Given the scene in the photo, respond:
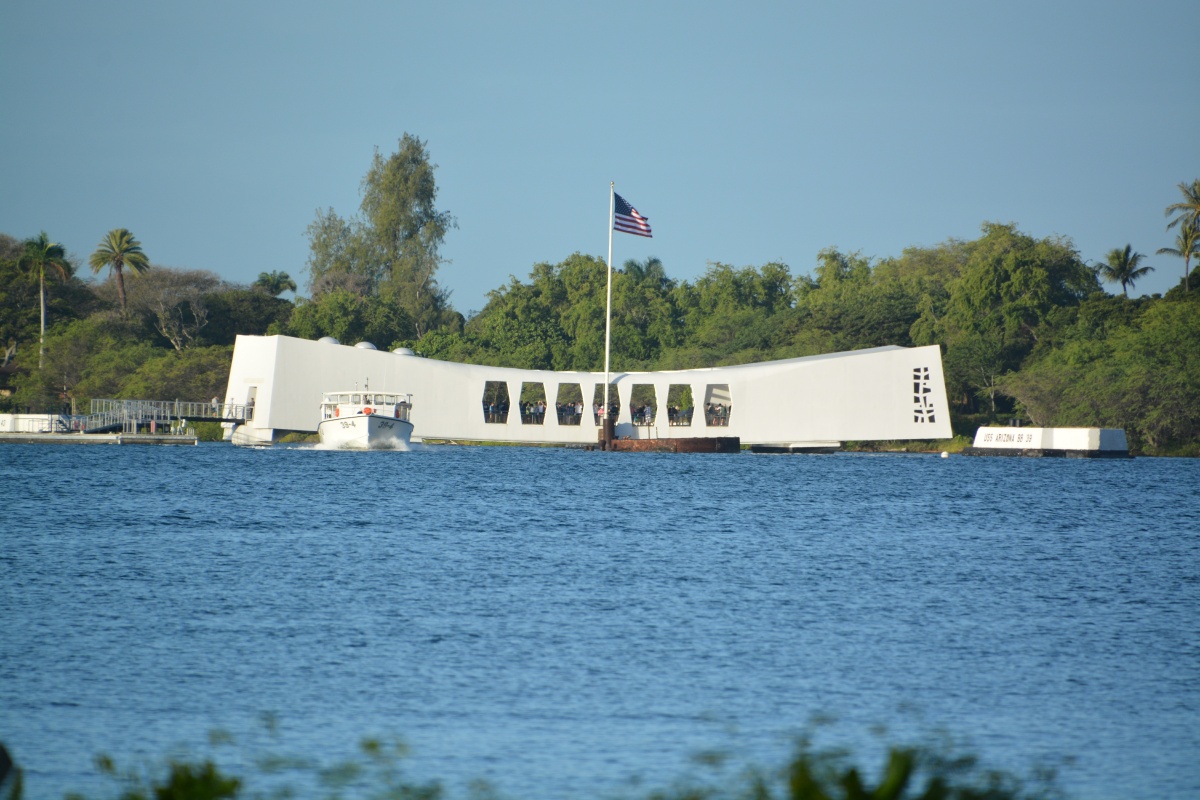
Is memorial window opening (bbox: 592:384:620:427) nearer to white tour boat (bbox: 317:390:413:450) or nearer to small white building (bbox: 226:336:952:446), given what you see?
small white building (bbox: 226:336:952:446)

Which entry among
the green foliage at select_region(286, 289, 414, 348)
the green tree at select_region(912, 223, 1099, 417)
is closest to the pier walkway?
the green foliage at select_region(286, 289, 414, 348)

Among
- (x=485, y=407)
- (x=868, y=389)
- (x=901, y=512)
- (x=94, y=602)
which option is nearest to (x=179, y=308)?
(x=485, y=407)

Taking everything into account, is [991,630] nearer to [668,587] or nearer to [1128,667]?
[1128,667]

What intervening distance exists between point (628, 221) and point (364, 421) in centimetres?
1260

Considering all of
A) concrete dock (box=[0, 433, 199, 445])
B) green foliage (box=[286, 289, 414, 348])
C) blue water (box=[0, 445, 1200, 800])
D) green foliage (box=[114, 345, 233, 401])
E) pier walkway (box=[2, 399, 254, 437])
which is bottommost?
blue water (box=[0, 445, 1200, 800])

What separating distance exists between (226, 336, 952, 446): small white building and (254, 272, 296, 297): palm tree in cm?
3141

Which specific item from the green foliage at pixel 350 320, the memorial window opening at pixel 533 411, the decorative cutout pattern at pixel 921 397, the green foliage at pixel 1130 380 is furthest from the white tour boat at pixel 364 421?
the green foliage at pixel 1130 380

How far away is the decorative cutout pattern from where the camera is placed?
53812 millimetres

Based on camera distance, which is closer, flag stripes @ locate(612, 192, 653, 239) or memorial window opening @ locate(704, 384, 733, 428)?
flag stripes @ locate(612, 192, 653, 239)

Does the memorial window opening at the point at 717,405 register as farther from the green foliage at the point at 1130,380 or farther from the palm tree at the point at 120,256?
the palm tree at the point at 120,256

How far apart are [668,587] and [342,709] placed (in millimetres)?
7880

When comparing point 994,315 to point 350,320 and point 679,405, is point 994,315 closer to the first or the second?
point 679,405

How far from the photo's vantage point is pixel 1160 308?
6106 cm

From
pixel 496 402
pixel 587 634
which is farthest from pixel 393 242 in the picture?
pixel 587 634
